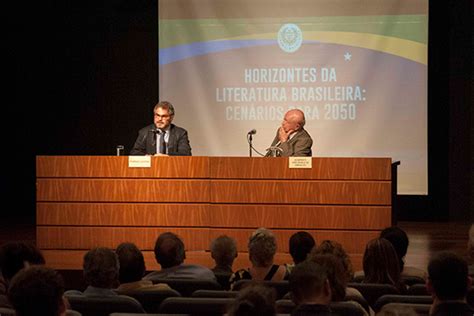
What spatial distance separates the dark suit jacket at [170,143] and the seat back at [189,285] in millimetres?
3579

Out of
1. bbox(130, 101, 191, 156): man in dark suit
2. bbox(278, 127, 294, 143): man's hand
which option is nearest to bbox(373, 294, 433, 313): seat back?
bbox(278, 127, 294, 143): man's hand

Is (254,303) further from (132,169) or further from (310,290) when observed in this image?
(132,169)

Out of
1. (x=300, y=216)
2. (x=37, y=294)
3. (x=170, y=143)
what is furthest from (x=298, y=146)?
(x=37, y=294)

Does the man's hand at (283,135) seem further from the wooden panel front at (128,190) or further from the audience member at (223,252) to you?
the audience member at (223,252)

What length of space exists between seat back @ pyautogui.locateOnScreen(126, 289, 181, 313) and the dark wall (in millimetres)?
7372

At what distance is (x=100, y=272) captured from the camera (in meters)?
3.93

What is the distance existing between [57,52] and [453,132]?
5.00 metres

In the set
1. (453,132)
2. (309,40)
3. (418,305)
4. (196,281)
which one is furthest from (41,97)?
(418,305)

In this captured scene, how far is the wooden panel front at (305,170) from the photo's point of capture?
23.1 feet

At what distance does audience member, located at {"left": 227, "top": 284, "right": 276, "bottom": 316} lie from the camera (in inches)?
93.0

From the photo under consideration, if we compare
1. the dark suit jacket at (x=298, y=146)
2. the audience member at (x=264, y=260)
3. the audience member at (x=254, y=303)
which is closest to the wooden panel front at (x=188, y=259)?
the dark suit jacket at (x=298, y=146)

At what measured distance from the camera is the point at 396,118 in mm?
10344

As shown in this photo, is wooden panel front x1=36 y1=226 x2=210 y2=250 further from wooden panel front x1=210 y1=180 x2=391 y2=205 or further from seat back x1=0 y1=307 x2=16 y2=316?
seat back x1=0 y1=307 x2=16 y2=316

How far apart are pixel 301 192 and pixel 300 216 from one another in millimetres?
192
